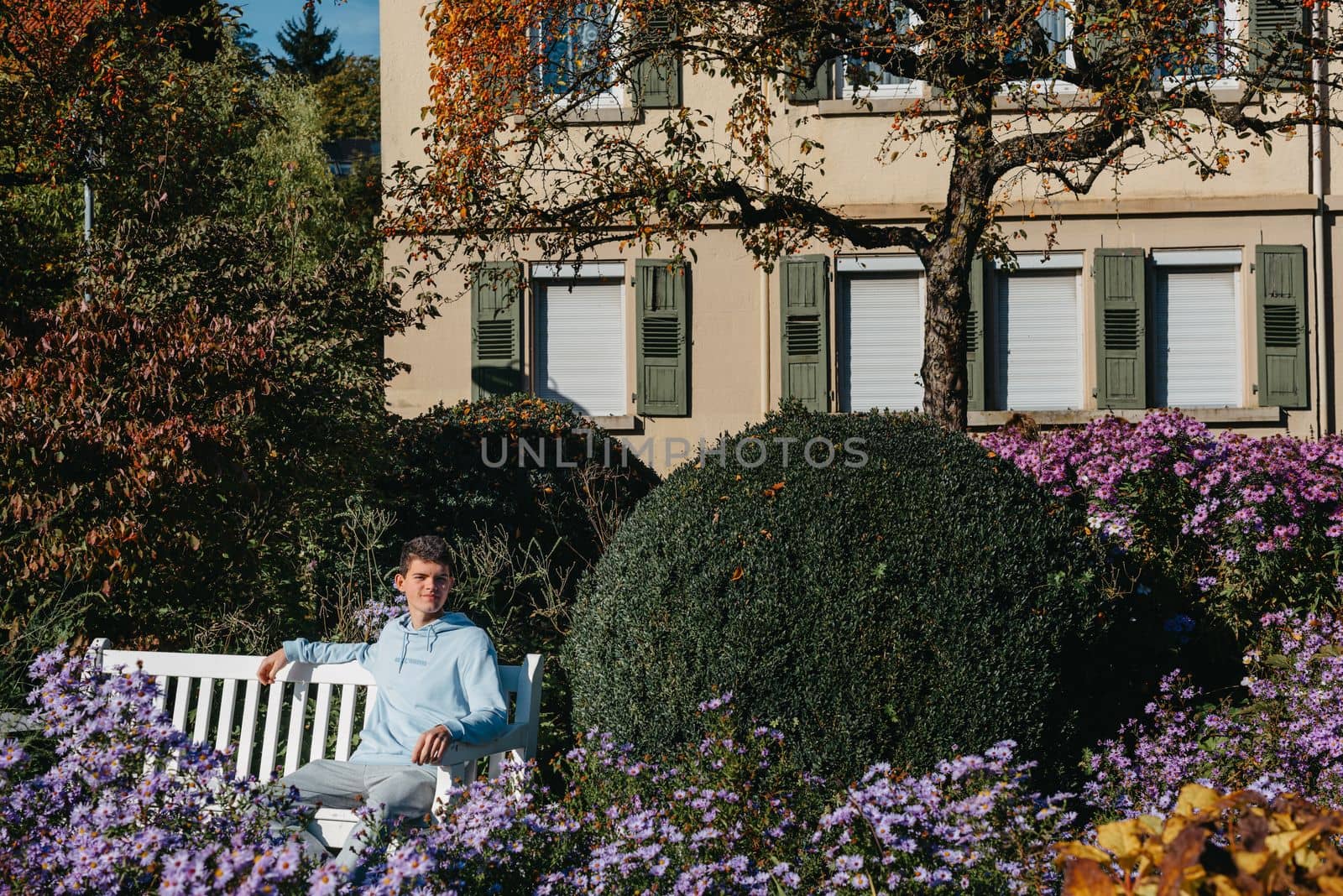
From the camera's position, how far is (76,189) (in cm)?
1179

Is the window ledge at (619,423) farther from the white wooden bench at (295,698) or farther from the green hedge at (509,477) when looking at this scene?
the white wooden bench at (295,698)

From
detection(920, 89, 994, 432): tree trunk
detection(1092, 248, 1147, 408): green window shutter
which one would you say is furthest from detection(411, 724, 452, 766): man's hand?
detection(1092, 248, 1147, 408): green window shutter

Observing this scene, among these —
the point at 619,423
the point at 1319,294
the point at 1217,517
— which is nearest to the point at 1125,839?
the point at 1217,517

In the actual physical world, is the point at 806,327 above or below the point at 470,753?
above

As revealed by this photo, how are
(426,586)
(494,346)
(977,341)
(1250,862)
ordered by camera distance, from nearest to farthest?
(1250,862), (426,586), (977,341), (494,346)

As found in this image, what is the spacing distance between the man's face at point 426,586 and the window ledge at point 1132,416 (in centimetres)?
868

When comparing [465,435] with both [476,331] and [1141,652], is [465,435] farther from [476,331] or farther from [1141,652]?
[1141,652]

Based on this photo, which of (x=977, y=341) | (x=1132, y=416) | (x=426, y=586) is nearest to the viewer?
(x=426, y=586)

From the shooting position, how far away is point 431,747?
355 cm

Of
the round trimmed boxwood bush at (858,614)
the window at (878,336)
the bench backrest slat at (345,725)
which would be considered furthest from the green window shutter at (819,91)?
the bench backrest slat at (345,725)

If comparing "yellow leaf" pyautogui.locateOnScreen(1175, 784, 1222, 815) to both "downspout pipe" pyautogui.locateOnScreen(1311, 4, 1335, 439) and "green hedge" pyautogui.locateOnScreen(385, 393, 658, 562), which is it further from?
"downspout pipe" pyautogui.locateOnScreen(1311, 4, 1335, 439)

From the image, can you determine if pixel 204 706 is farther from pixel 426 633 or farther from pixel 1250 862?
pixel 1250 862

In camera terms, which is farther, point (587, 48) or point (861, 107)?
point (861, 107)

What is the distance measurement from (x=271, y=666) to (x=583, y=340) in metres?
8.65
